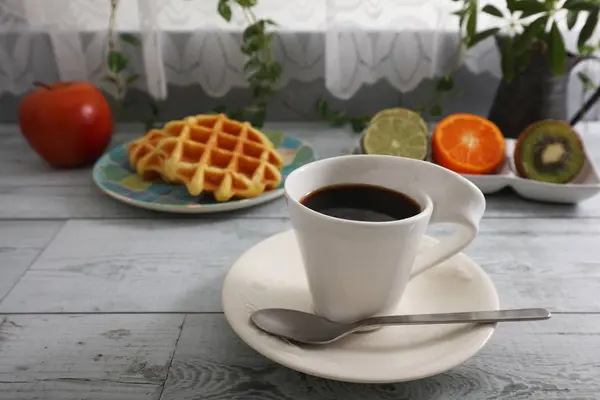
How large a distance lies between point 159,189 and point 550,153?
57 cm

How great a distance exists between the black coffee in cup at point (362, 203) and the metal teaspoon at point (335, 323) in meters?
0.09

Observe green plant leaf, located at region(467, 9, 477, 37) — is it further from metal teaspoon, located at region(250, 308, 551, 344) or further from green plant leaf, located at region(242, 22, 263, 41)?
metal teaspoon, located at region(250, 308, 551, 344)

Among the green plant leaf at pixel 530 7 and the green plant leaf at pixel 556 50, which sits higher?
the green plant leaf at pixel 530 7

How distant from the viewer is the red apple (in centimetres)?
88

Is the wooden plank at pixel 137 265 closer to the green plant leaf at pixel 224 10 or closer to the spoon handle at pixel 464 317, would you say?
the spoon handle at pixel 464 317

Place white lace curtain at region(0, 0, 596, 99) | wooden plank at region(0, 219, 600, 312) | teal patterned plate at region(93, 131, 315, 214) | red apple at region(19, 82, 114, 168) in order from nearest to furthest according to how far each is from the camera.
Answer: wooden plank at region(0, 219, 600, 312)
teal patterned plate at region(93, 131, 315, 214)
red apple at region(19, 82, 114, 168)
white lace curtain at region(0, 0, 596, 99)

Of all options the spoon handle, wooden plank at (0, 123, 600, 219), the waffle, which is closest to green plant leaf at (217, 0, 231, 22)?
the waffle

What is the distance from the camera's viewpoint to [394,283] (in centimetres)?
50

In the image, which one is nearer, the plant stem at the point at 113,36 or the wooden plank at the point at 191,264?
the wooden plank at the point at 191,264

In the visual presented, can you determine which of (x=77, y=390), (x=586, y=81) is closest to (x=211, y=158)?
(x=77, y=390)

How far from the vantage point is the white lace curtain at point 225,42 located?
0.98 m

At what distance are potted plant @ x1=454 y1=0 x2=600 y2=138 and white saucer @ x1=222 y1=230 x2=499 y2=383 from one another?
0.40 m

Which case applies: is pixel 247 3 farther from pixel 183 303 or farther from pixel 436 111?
pixel 183 303

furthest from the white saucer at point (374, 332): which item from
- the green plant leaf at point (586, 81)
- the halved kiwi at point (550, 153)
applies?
the green plant leaf at point (586, 81)
